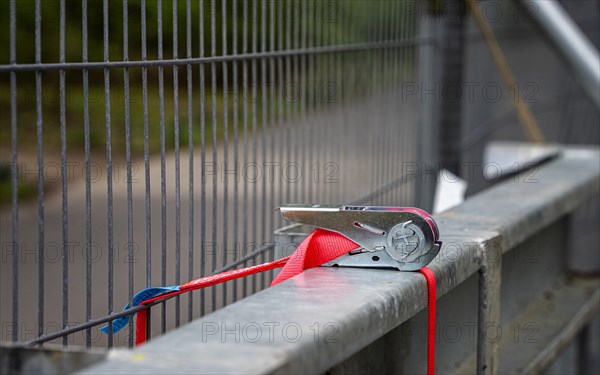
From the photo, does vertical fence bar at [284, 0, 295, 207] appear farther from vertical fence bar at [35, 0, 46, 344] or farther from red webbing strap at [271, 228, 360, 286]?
vertical fence bar at [35, 0, 46, 344]

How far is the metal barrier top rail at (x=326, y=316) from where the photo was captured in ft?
6.32

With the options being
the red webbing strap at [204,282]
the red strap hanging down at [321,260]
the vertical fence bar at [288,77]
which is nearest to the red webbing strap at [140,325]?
the red webbing strap at [204,282]

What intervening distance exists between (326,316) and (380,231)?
0.47 meters

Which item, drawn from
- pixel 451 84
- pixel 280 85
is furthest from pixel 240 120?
pixel 451 84

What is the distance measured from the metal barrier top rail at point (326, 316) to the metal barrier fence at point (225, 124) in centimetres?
61

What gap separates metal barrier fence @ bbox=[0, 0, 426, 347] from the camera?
2.72 meters

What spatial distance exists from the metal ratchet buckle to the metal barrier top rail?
4 centimetres

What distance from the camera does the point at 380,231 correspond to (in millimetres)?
2639

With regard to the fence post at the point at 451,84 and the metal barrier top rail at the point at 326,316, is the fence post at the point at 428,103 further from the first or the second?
the metal barrier top rail at the point at 326,316

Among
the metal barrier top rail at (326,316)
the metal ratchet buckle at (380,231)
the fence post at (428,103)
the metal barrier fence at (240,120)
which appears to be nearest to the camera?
the metal barrier top rail at (326,316)

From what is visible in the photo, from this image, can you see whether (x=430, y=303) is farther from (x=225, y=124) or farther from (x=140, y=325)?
(x=225, y=124)

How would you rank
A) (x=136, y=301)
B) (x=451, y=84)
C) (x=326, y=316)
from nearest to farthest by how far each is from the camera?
(x=326, y=316) → (x=136, y=301) → (x=451, y=84)

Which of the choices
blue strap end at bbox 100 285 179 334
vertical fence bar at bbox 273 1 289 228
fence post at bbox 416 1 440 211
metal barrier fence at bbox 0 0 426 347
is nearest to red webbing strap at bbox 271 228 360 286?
blue strap end at bbox 100 285 179 334

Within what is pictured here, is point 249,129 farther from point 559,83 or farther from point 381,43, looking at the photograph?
point 559,83
